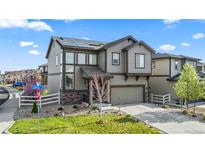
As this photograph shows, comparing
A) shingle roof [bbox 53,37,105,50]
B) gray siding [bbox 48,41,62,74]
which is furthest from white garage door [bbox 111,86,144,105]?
gray siding [bbox 48,41,62,74]

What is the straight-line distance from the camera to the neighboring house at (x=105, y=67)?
50.1 feet

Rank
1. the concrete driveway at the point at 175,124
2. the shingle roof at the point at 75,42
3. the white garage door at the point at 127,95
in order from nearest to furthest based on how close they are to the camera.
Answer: the concrete driveway at the point at 175,124
the shingle roof at the point at 75,42
the white garage door at the point at 127,95

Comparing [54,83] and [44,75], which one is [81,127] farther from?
[44,75]

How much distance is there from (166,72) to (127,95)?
5932mm

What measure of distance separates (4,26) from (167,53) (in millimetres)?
17111

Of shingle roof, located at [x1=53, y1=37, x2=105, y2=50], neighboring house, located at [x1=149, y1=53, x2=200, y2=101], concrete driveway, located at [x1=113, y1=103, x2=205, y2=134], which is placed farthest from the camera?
neighboring house, located at [x1=149, y1=53, x2=200, y2=101]

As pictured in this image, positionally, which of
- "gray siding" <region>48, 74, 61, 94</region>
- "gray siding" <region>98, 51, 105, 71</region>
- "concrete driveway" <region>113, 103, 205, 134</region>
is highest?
"gray siding" <region>98, 51, 105, 71</region>

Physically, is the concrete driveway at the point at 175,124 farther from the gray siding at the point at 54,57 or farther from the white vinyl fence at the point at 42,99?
the gray siding at the point at 54,57

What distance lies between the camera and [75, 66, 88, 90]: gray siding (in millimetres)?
15602

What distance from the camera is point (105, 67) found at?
15.6 meters

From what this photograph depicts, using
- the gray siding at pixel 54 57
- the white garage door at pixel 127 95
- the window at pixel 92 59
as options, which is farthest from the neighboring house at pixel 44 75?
the white garage door at pixel 127 95

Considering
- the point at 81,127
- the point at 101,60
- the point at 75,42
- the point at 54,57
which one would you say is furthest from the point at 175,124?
the point at 54,57

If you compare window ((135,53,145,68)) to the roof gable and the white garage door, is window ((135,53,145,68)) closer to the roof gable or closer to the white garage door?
the roof gable
